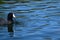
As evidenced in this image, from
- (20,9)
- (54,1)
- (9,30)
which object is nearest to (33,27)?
(9,30)

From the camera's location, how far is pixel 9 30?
1481 centimetres

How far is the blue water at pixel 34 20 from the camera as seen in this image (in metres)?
13.8

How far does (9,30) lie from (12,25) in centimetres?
149

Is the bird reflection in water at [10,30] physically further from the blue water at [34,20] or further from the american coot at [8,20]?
the american coot at [8,20]

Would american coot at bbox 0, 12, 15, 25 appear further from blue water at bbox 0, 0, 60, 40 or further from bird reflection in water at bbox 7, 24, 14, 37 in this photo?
blue water at bbox 0, 0, 60, 40

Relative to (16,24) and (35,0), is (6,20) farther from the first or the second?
(35,0)

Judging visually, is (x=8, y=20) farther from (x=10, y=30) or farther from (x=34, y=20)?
(x=10, y=30)

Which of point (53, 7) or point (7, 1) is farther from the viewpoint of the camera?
point (7, 1)

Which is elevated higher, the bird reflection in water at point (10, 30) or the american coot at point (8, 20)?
the american coot at point (8, 20)

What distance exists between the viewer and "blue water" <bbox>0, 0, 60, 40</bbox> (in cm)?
1375

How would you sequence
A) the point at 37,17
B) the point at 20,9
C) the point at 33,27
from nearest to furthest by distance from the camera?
the point at 33,27 < the point at 37,17 < the point at 20,9

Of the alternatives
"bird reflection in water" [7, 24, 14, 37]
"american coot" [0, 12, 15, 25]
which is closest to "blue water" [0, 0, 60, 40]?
"bird reflection in water" [7, 24, 14, 37]

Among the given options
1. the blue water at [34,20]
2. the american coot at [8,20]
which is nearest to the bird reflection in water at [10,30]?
the blue water at [34,20]

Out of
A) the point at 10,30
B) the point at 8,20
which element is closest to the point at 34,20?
the point at 8,20
